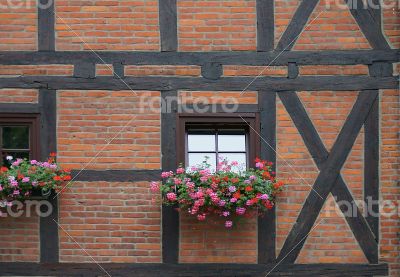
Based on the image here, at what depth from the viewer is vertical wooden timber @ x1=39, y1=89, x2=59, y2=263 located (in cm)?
642

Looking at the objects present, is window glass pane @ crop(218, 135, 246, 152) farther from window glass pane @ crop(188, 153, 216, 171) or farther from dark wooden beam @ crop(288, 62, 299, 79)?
dark wooden beam @ crop(288, 62, 299, 79)

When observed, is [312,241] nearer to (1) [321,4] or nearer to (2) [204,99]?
(2) [204,99]

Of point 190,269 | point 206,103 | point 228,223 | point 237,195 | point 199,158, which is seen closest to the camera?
point 237,195

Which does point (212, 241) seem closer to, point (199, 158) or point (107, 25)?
point (199, 158)

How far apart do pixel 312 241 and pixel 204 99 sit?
203 cm

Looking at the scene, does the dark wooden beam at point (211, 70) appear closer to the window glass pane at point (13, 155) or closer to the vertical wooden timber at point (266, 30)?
the vertical wooden timber at point (266, 30)

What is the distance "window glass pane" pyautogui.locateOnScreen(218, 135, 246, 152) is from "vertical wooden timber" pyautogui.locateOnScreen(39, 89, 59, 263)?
1.91 metres

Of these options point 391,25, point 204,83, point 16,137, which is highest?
point 391,25

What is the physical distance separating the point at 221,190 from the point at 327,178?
131 cm

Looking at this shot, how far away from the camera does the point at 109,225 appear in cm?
645

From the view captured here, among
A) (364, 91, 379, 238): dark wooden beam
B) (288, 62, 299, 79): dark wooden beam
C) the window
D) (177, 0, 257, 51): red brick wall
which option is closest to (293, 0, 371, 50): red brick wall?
(288, 62, 299, 79): dark wooden beam

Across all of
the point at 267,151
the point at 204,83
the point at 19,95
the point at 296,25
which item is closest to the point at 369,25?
the point at 296,25

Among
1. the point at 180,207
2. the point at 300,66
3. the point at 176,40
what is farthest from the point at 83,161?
the point at 300,66

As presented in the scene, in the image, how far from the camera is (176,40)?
259 inches
